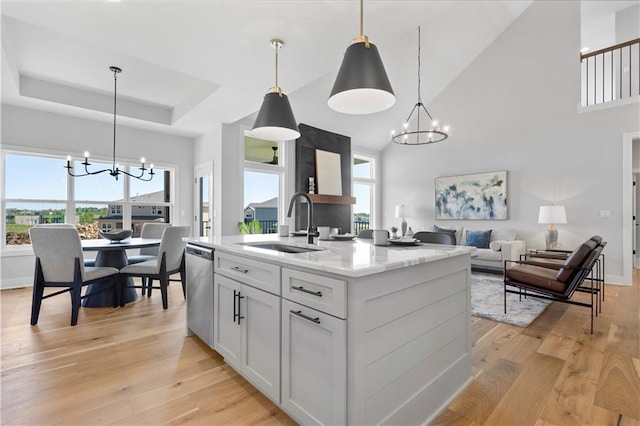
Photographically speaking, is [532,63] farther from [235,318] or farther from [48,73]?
[48,73]

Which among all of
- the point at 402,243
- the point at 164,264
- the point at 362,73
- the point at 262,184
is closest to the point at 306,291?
the point at 402,243

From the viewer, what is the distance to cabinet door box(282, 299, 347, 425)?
50.3 inches

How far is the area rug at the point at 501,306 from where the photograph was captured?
3.17 metres

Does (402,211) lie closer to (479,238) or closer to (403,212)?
(403,212)

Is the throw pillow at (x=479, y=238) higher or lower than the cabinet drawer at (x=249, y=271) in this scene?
lower

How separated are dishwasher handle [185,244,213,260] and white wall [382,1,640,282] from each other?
19.1 ft

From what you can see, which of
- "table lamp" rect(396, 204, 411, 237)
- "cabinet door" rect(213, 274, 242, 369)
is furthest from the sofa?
"cabinet door" rect(213, 274, 242, 369)

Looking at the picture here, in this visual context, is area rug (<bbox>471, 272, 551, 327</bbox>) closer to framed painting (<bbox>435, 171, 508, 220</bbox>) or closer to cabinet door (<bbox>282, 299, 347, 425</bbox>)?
framed painting (<bbox>435, 171, 508, 220</bbox>)

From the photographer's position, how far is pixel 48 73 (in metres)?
4.07

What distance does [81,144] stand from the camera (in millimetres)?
4969

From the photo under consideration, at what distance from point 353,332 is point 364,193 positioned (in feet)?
23.6

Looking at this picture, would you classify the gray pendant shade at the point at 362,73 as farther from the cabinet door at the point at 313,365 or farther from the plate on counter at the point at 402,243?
the cabinet door at the point at 313,365

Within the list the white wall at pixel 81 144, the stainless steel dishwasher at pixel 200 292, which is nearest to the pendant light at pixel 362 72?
the stainless steel dishwasher at pixel 200 292

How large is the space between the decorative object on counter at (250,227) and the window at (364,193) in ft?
10.6
